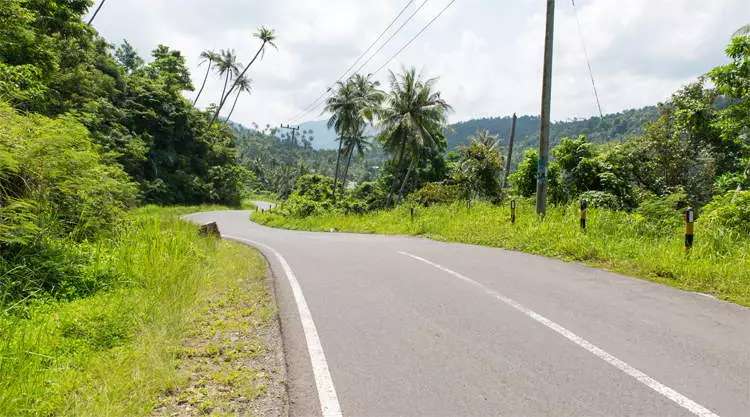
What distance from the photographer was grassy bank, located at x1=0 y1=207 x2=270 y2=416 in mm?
3002

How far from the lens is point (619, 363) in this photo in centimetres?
357

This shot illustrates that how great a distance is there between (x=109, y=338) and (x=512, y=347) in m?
3.92

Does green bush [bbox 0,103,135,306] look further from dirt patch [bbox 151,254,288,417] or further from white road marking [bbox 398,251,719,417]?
white road marking [bbox 398,251,719,417]

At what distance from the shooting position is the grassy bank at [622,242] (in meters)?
6.54

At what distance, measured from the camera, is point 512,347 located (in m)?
3.98

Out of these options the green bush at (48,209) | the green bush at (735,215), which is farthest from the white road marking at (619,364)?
the green bush at (735,215)

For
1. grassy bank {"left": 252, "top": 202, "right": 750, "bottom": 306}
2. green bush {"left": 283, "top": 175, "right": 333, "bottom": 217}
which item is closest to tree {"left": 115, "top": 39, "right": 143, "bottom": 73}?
green bush {"left": 283, "top": 175, "right": 333, "bottom": 217}

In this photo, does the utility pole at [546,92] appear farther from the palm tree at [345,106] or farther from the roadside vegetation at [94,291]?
the palm tree at [345,106]

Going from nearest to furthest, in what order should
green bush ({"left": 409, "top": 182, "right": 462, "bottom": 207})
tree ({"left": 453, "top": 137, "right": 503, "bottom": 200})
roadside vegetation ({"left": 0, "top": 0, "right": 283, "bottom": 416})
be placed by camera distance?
roadside vegetation ({"left": 0, "top": 0, "right": 283, "bottom": 416}), green bush ({"left": 409, "top": 182, "right": 462, "bottom": 207}), tree ({"left": 453, "top": 137, "right": 503, "bottom": 200})

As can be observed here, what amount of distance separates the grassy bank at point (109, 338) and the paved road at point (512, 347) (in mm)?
1161

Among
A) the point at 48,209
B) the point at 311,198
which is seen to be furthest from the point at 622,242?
the point at 311,198

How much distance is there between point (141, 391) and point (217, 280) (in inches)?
168

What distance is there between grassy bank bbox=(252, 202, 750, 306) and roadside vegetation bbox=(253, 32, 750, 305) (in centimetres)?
3

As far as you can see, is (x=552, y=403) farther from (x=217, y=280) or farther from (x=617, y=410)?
(x=217, y=280)
